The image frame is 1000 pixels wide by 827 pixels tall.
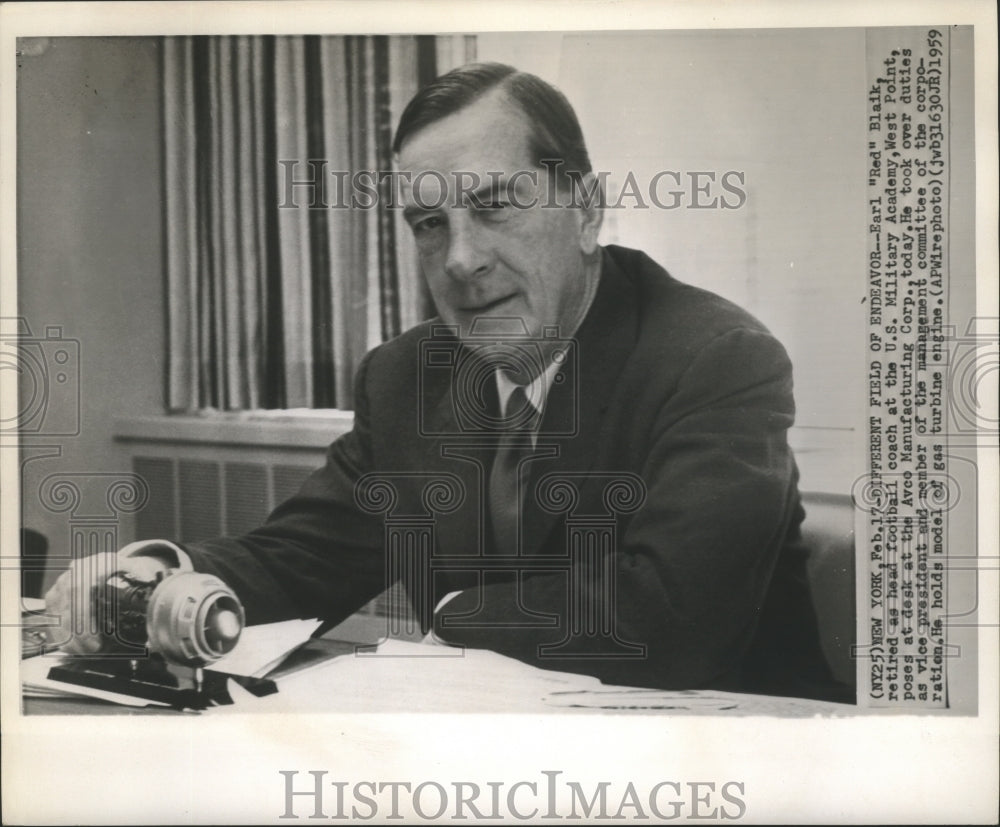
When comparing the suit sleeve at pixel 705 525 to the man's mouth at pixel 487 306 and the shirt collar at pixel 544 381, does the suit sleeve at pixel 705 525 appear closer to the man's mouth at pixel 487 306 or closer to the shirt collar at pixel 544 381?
the shirt collar at pixel 544 381

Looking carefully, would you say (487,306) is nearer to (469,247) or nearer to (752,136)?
(469,247)

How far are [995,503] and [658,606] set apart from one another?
2.64 feet

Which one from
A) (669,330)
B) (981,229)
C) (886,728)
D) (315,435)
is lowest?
(886,728)

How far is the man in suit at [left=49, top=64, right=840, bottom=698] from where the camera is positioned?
2062 millimetres

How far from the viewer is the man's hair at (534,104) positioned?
82.7 inches

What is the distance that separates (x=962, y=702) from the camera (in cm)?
214

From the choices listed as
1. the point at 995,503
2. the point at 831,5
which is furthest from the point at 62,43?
the point at 995,503

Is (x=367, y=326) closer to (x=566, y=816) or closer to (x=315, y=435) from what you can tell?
(x=315, y=435)

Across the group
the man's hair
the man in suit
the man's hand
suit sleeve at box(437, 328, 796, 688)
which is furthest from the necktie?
the man's hand

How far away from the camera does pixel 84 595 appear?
219cm

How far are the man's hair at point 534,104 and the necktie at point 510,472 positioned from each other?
0.53 m

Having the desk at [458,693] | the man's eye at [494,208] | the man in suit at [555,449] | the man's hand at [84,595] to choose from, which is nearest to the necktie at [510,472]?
the man in suit at [555,449]

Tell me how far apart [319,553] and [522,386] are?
1.99 feet

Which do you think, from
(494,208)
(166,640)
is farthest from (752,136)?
(166,640)
